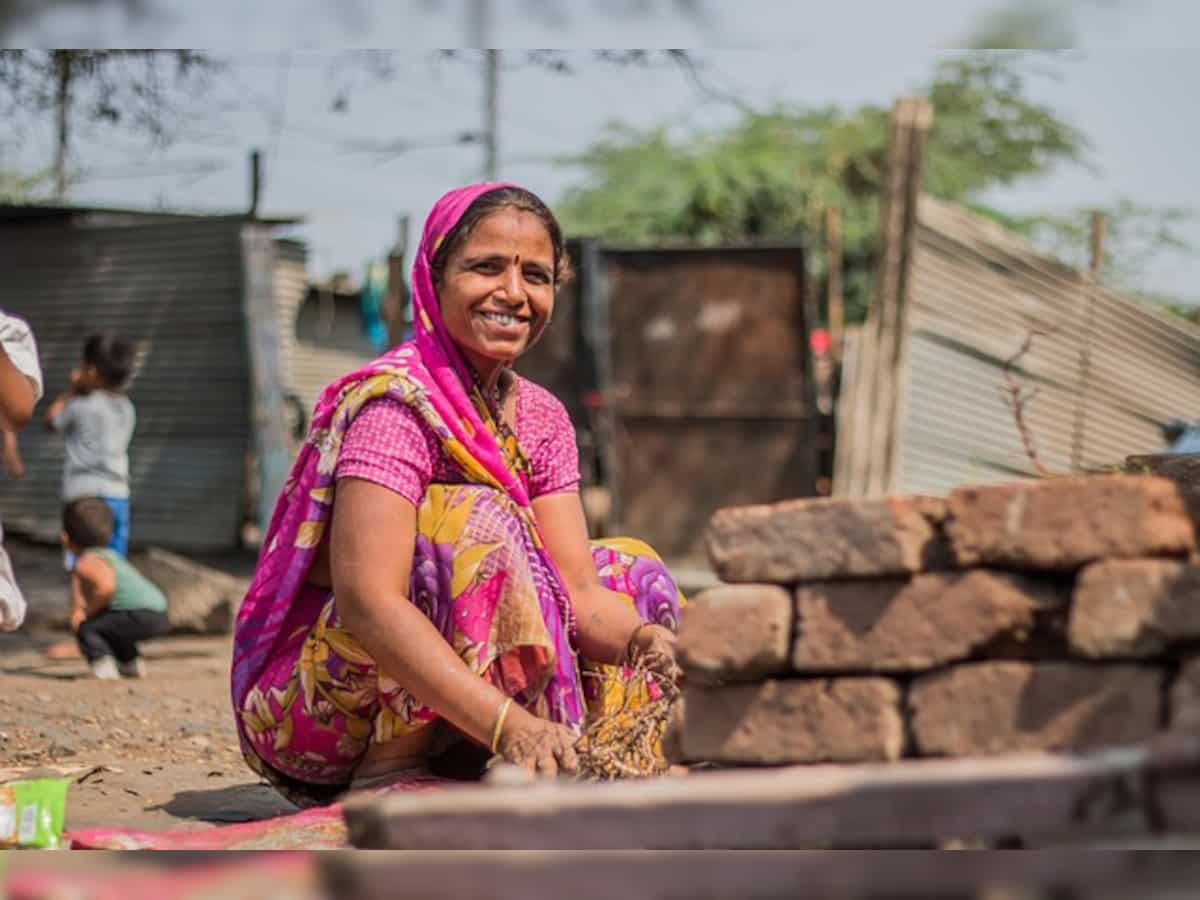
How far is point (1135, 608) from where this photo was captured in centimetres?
225

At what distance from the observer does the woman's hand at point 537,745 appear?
3006 mm

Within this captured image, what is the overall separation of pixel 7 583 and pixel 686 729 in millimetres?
2167

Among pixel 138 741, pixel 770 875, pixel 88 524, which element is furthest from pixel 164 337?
pixel 770 875

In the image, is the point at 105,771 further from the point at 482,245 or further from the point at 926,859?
the point at 926,859

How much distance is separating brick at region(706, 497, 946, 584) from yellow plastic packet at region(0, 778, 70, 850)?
1369mm

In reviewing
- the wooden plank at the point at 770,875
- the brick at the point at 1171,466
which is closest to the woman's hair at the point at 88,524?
the brick at the point at 1171,466

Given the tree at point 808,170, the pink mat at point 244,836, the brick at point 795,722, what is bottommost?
the pink mat at point 244,836

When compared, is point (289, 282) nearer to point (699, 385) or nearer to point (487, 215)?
point (699, 385)

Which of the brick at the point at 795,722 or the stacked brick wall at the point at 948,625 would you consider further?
the brick at the point at 795,722

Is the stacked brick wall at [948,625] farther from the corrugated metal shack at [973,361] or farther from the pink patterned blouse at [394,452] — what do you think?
the corrugated metal shack at [973,361]

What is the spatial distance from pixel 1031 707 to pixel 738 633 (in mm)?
459

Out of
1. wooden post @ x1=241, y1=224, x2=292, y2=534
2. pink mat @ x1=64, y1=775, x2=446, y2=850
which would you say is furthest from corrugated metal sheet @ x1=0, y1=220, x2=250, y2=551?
pink mat @ x1=64, y1=775, x2=446, y2=850

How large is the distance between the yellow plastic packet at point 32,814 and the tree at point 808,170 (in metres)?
16.8

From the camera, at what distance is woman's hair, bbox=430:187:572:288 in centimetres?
355
